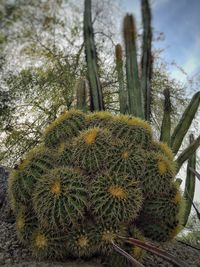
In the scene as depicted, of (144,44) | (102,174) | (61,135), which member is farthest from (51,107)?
(102,174)

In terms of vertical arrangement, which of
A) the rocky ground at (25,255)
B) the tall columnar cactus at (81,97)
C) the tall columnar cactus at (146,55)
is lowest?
the rocky ground at (25,255)

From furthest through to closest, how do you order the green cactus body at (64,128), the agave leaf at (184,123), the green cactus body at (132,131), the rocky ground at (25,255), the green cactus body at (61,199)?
1. the agave leaf at (184,123)
2. the green cactus body at (64,128)
3. the green cactus body at (132,131)
4. the rocky ground at (25,255)
5. the green cactus body at (61,199)

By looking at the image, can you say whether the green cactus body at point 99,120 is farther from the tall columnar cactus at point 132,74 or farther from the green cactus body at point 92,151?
the tall columnar cactus at point 132,74

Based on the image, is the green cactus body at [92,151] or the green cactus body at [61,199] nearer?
the green cactus body at [61,199]

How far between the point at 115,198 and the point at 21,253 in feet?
3.08

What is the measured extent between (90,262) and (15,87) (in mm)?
6720

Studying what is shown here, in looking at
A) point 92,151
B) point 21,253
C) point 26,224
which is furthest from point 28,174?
point 21,253

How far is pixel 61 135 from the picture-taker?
117 inches

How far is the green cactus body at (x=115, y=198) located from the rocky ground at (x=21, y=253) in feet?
1.34

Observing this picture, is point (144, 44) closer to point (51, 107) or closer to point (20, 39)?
point (51, 107)

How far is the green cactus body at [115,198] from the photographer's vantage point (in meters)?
2.39

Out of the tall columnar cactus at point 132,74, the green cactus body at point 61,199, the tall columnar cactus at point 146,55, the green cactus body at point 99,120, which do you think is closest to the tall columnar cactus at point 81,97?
the tall columnar cactus at point 132,74

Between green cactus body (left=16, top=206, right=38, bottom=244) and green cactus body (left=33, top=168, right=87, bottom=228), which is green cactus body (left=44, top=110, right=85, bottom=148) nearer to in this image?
green cactus body (left=33, top=168, right=87, bottom=228)

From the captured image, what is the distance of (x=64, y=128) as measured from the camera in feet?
9.84
